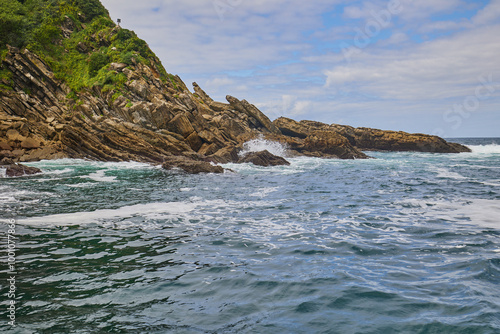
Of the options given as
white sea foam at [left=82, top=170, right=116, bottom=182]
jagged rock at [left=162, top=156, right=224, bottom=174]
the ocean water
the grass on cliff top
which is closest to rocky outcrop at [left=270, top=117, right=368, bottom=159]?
the grass on cliff top

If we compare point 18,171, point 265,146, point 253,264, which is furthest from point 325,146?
point 253,264

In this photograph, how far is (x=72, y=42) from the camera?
174 ft

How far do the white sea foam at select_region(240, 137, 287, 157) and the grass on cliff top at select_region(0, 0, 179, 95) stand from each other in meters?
15.2

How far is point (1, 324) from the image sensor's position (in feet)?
16.6

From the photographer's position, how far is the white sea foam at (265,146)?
4809cm

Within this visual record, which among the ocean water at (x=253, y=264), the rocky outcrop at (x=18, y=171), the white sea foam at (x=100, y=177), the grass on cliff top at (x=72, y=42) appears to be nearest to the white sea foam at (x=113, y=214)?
the ocean water at (x=253, y=264)

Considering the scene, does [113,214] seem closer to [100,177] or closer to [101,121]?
[100,177]

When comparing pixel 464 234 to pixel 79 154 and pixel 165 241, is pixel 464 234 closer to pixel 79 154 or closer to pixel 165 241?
pixel 165 241

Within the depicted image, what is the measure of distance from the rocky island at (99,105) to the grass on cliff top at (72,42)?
0.14m

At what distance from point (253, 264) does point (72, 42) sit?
2245 inches

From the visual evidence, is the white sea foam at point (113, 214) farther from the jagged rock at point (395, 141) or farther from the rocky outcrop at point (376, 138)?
the jagged rock at point (395, 141)

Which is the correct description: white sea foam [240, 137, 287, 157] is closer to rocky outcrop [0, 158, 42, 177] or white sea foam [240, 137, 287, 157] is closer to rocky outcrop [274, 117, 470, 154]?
rocky outcrop [274, 117, 470, 154]

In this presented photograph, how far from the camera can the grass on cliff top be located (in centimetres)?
4600

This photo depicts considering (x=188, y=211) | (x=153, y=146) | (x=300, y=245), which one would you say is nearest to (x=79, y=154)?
(x=153, y=146)
